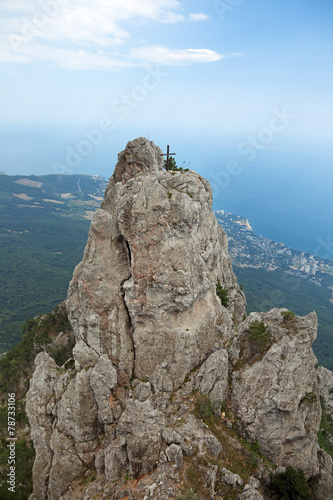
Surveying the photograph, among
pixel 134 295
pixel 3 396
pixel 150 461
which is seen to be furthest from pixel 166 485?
pixel 3 396

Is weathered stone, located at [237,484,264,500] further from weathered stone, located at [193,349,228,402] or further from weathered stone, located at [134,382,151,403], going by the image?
weathered stone, located at [134,382,151,403]

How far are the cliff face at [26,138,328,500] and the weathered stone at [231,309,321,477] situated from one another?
0.30 feet

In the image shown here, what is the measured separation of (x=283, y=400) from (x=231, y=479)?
779 cm

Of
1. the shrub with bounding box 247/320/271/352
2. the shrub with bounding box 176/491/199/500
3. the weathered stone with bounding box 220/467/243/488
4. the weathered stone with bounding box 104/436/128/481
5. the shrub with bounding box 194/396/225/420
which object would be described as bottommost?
the weathered stone with bounding box 104/436/128/481

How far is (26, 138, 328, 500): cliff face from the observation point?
23719 mm

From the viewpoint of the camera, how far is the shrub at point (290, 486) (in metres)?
22.5

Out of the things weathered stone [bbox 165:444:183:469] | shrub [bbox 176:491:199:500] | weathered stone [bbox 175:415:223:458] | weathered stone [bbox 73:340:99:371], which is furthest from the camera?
weathered stone [bbox 73:340:99:371]

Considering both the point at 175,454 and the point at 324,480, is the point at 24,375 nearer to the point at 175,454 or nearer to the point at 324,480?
the point at 175,454

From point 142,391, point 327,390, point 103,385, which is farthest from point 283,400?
point 327,390

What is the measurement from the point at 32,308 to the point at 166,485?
394 ft

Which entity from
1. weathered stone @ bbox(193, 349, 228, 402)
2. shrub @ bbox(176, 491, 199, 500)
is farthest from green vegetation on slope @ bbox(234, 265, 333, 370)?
shrub @ bbox(176, 491, 199, 500)

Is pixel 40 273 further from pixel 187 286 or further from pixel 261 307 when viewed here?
pixel 187 286

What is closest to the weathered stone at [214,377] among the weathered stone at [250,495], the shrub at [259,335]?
the shrub at [259,335]

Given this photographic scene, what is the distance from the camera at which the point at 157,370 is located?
86.2ft
